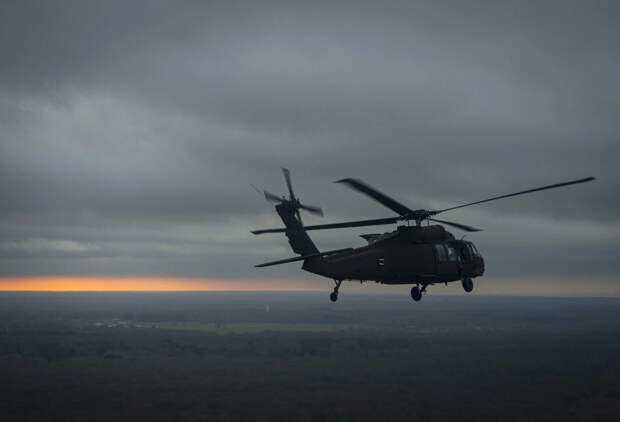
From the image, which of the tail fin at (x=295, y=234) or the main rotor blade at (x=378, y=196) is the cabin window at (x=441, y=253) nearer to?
the main rotor blade at (x=378, y=196)

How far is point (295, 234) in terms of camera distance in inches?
1638

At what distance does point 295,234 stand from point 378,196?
1301cm

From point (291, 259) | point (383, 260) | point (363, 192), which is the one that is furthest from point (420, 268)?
point (363, 192)

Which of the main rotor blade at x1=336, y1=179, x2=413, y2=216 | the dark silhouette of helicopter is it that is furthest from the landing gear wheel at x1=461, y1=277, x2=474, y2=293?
the main rotor blade at x1=336, y1=179, x2=413, y2=216

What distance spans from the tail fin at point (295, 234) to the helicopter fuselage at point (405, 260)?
9.40 ft

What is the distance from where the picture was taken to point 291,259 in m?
34.2

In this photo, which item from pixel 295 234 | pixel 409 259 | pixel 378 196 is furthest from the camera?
pixel 295 234

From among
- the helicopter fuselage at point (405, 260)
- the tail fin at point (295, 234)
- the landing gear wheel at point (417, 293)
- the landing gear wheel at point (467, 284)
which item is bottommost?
the landing gear wheel at point (417, 293)

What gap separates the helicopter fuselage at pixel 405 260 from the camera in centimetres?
3697

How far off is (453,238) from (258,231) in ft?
45.8

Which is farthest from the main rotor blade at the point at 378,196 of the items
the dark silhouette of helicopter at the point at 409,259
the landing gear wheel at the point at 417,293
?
the landing gear wheel at the point at 417,293

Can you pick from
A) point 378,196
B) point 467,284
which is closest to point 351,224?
point 378,196

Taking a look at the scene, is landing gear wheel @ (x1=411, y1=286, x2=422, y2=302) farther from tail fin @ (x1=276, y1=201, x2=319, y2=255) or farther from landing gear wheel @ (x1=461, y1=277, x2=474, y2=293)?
tail fin @ (x1=276, y1=201, x2=319, y2=255)

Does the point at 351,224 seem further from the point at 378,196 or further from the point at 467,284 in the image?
the point at 467,284
